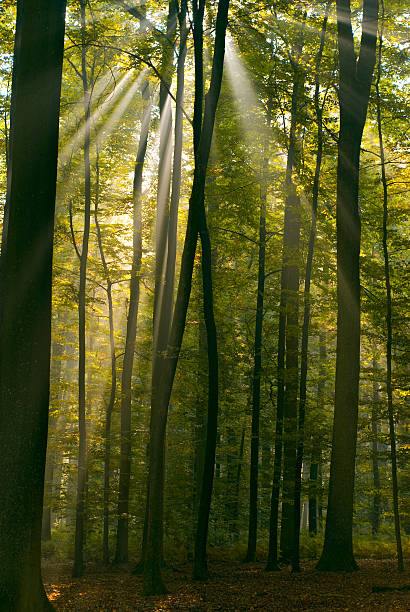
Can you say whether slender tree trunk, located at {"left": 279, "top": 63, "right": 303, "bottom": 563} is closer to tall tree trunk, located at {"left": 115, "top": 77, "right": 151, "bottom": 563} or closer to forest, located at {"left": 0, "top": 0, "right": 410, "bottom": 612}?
forest, located at {"left": 0, "top": 0, "right": 410, "bottom": 612}

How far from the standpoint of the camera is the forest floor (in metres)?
8.02

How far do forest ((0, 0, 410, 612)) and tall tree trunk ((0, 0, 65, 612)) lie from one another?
0.02 metres

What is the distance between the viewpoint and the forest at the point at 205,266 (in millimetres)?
5781

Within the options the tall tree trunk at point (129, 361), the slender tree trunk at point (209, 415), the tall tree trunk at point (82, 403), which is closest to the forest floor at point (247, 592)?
the slender tree trunk at point (209, 415)

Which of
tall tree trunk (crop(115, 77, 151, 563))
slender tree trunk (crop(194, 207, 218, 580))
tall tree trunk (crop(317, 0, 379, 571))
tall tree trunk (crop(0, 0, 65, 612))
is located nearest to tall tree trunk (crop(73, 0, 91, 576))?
tall tree trunk (crop(115, 77, 151, 563))

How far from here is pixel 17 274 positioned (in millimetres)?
5676

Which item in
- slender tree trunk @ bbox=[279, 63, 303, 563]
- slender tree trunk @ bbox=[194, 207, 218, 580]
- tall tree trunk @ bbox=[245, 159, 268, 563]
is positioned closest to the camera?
slender tree trunk @ bbox=[194, 207, 218, 580]

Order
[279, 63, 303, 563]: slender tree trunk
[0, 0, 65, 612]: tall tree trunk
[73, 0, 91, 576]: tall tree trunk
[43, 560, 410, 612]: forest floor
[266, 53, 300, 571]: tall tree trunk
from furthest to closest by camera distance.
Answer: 1. [73, 0, 91, 576]: tall tree trunk
2. [279, 63, 303, 563]: slender tree trunk
3. [266, 53, 300, 571]: tall tree trunk
4. [43, 560, 410, 612]: forest floor
5. [0, 0, 65, 612]: tall tree trunk

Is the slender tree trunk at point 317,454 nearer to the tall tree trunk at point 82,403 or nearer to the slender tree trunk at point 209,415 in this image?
the slender tree trunk at point 209,415

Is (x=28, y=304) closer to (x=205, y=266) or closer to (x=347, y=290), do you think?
(x=205, y=266)

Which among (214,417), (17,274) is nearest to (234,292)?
(214,417)

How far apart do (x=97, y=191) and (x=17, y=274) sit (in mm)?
9904

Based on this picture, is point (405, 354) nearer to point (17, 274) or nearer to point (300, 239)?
point (300, 239)

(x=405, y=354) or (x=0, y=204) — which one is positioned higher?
(x=0, y=204)
